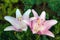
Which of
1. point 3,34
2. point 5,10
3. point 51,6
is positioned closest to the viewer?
point 3,34

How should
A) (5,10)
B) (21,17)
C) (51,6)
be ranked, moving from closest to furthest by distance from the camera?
(21,17) → (51,6) → (5,10)

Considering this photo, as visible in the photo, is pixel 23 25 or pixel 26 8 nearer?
pixel 23 25

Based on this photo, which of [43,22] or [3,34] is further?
[3,34]

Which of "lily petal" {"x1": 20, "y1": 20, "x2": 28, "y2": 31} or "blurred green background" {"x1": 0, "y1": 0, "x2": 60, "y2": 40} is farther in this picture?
"blurred green background" {"x1": 0, "y1": 0, "x2": 60, "y2": 40}

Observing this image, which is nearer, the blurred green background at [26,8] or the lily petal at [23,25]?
the lily petal at [23,25]

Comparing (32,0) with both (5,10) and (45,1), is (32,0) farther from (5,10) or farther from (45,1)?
(5,10)

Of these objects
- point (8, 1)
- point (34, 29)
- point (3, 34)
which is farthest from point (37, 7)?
point (34, 29)

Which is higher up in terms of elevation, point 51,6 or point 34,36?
point 51,6
